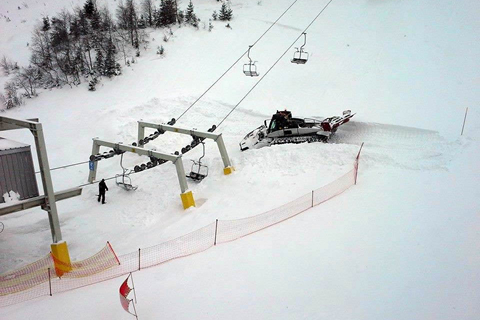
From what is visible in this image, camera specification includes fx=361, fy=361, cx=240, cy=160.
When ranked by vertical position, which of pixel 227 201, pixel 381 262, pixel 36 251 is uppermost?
pixel 381 262

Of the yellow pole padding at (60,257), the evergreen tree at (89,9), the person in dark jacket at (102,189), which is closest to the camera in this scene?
the yellow pole padding at (60,257)

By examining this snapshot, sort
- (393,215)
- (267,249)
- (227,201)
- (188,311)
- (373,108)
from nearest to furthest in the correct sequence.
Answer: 1. (188,311)
2. (267,249)
3. (393,215)
4. (227,201)
5. (373,108)

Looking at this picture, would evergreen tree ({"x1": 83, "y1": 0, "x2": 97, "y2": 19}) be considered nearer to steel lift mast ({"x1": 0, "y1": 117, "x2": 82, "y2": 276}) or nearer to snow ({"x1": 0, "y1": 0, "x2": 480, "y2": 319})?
snow ({"x1": 0, "y1": 0, "x2": 480, "y2": 319})

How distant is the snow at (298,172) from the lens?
7.80 metres

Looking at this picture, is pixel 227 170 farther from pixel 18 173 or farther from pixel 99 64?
pixel 99 64

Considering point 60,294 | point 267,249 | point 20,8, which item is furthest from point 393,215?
point 20,8

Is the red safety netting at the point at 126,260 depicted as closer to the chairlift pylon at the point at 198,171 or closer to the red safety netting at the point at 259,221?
the red safety netting at the point at 259,221

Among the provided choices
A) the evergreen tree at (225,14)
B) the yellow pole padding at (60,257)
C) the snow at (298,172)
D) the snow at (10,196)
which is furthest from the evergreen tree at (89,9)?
the yellow pole padding at (60,257)

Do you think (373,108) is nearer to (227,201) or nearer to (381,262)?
(227,201)

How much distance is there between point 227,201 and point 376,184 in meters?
5.18

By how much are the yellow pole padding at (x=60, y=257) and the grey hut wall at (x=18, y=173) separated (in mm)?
1710

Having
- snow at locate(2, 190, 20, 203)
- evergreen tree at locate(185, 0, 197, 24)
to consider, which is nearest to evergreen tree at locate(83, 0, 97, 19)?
evergreen tree at locate(185, 0, 197, 24)

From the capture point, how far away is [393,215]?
10391 mm

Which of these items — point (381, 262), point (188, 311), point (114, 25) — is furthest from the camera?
point (114, 25)
